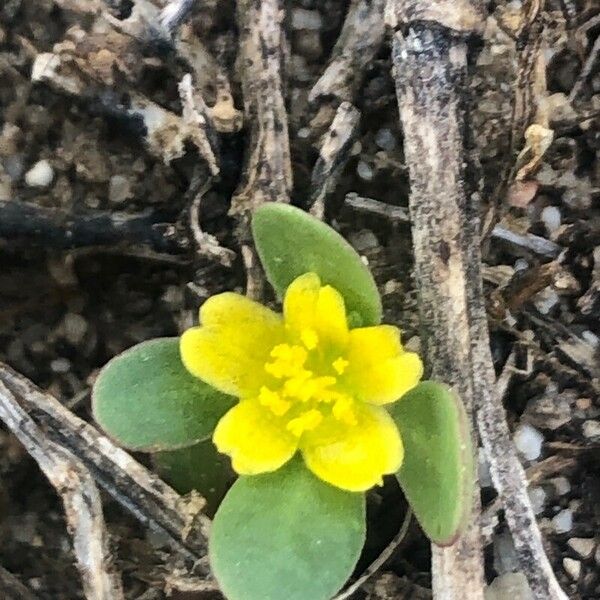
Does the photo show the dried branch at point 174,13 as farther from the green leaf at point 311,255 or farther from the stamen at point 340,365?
the stamen at point 340,365

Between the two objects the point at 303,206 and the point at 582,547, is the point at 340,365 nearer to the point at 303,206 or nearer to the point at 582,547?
the point at 303,206

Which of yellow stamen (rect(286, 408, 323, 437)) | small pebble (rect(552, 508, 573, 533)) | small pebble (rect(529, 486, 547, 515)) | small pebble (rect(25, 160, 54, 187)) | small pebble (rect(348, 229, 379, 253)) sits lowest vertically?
small pebble (rect(552, 508, 573, 533))

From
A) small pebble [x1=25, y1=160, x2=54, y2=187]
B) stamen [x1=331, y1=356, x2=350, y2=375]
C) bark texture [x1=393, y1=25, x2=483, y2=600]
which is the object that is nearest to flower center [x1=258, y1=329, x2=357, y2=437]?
stamen [x1=331, y1=356, x2=350, y2=375]

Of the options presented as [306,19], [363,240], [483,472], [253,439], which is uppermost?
[306,19]

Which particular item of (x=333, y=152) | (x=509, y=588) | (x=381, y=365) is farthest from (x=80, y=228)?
(x=509, y=588)

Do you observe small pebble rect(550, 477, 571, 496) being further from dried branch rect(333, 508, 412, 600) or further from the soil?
dried branch rect(333, 508, 412, 600)

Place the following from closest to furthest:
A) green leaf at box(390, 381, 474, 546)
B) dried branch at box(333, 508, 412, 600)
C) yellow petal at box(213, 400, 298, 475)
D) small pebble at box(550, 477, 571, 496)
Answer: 1. green leaf at box(390, 381, 474, 546)
2. yellow petal at box(213, 400, 298, 475)
3. dried branch at box(333, 508, 412, 600)
4. small pebble at box(550, 477, 571, 496)
